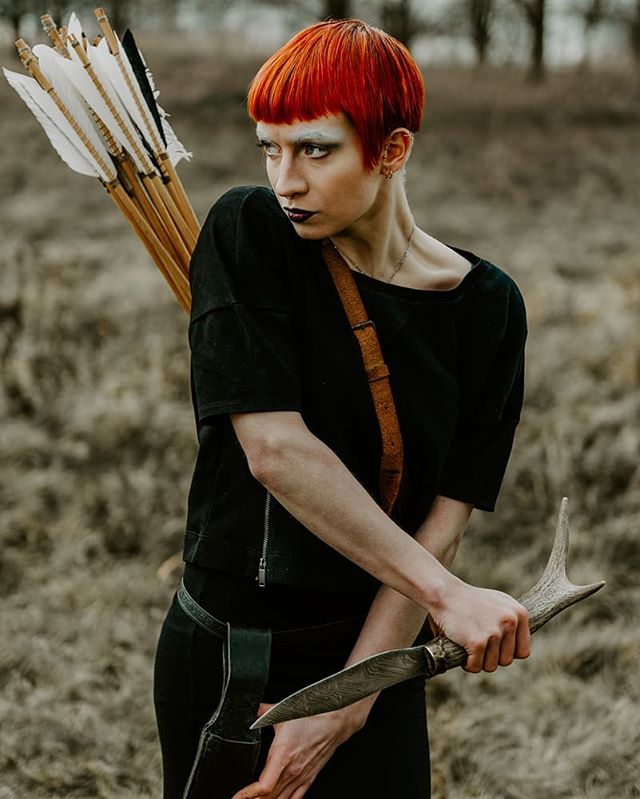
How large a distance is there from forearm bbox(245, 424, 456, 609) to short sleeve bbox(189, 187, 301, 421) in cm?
7

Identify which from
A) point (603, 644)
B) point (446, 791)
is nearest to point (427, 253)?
point (446, 791)

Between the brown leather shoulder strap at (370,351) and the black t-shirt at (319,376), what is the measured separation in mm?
12

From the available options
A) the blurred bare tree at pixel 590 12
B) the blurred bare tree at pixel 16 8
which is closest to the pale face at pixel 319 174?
the blurred bare tree at pixel 16 8

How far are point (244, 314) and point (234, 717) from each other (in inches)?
25.0

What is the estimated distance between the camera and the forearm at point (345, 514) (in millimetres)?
1413

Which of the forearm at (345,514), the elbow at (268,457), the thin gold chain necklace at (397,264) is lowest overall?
the forearm at (345,514)

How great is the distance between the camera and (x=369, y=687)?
144 centimetres

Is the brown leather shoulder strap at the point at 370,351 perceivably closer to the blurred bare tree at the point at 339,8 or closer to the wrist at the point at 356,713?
the wrist at the point at 356,713

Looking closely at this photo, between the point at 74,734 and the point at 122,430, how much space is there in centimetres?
261

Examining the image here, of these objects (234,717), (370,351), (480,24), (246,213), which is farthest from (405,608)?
(480,24)

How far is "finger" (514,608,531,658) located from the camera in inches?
55.9

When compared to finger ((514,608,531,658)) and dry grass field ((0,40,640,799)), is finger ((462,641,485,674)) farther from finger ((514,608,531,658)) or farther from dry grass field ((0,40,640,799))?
dry grass field ((0,40,640,799))

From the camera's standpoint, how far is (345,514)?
1.41 m

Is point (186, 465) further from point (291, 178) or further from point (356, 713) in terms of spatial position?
point (291, 178)
